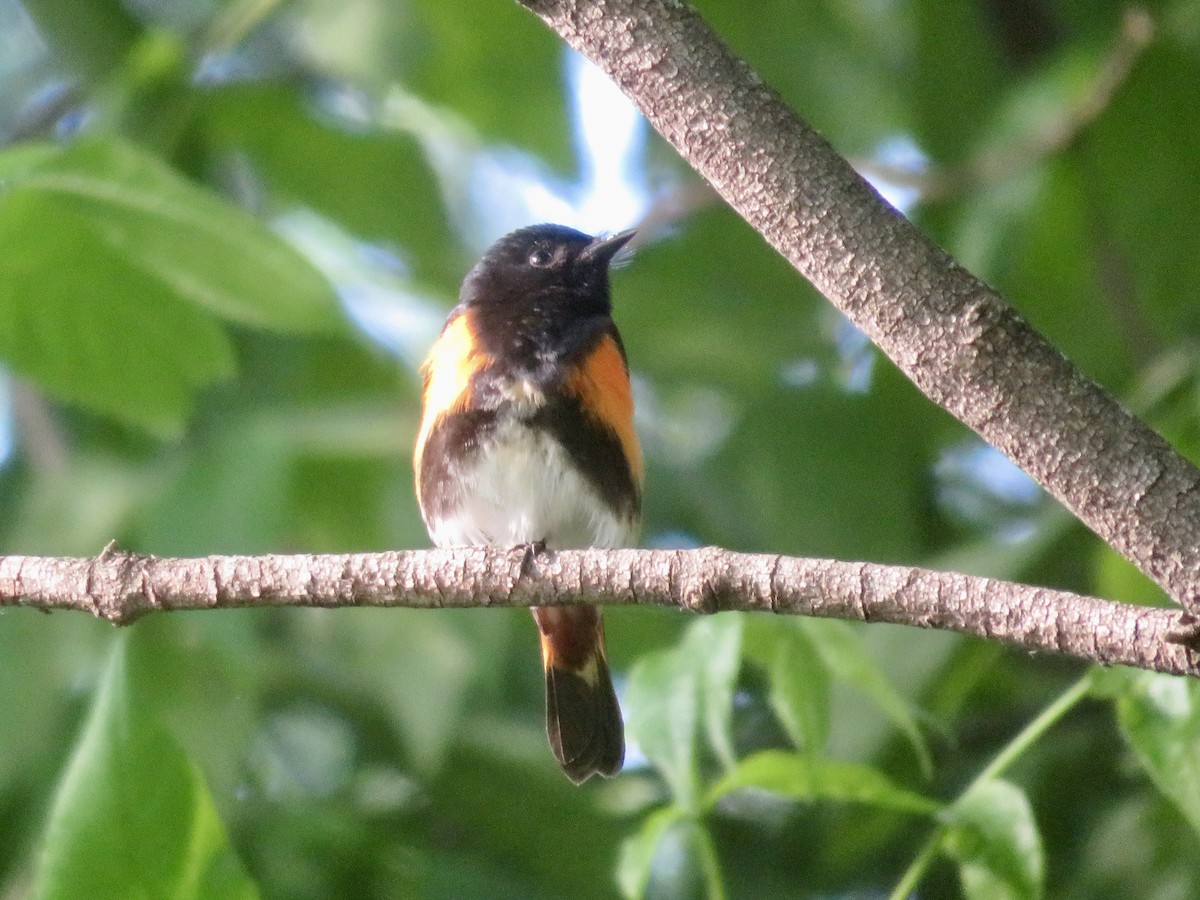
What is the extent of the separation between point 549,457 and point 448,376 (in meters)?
0.35

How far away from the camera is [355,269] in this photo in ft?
14.9

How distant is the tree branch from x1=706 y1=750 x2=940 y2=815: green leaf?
2.96ft

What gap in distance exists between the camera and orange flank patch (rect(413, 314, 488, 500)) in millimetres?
3699

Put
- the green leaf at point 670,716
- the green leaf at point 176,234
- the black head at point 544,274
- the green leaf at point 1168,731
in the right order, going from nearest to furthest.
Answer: the green leaf at point 1168,731 → the green leaf at point 670,716 → the green leaf at point 176,234 → the black head at point 544,274

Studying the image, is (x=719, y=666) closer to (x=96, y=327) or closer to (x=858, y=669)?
(x=858, y=669)

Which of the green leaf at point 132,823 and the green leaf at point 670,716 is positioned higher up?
the green leaf at point 670,716

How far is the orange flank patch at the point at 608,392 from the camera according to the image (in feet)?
12.1

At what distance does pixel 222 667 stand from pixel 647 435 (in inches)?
74.9

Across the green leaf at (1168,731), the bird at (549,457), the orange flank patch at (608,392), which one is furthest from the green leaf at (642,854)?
the orange flank patch at (608,392)

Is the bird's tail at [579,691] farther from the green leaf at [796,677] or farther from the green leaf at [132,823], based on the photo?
the green leaf at [132,823]

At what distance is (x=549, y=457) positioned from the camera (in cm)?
364

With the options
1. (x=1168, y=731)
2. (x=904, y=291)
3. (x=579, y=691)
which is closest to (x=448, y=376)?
(x=579, y=691)

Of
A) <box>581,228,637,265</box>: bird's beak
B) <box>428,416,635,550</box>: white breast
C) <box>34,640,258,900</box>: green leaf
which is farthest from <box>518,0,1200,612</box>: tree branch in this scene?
<box>581,228,637,265</box>: bird's beak

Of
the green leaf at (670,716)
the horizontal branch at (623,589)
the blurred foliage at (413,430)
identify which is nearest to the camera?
the horizontal branch at (623,589)
